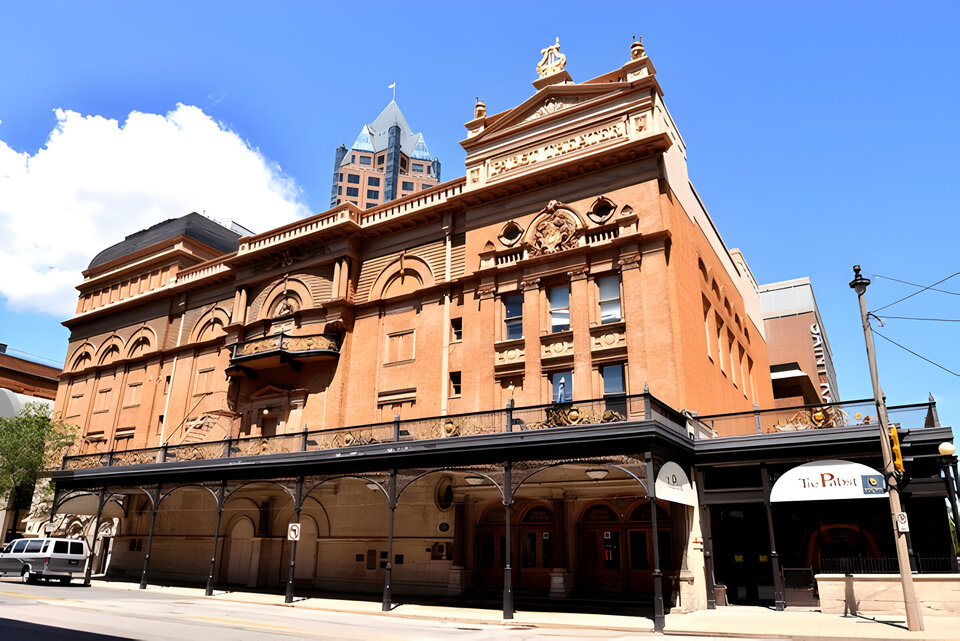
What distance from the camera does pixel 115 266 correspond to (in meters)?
46.2

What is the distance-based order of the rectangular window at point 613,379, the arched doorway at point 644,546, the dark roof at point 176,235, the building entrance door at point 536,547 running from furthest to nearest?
the dark roof at point 176,235 → the rectangular window at point 613,379 → the building entrance door at point 536,547 → the arched doorway at point 644,546

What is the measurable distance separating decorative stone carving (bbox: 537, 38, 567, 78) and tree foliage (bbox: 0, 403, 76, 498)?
34.0 m

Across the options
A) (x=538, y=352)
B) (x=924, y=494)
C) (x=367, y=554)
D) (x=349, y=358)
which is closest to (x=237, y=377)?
(x=349, y=358)

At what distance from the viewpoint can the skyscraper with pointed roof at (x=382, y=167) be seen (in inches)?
5202

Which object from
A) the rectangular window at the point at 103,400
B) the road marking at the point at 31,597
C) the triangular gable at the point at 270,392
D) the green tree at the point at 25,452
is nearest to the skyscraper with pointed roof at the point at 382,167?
the rectangular window at the point at 103,400

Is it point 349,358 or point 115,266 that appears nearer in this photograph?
point 349,358

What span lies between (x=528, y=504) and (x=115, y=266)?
1433 inches

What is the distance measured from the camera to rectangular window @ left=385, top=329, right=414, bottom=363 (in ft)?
99.1

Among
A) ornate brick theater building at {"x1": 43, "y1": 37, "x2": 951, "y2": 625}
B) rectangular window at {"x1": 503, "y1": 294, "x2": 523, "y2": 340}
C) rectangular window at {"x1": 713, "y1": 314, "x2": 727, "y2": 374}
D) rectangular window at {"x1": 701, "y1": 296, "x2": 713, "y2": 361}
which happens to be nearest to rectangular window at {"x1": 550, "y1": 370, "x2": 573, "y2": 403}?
ornate brick theater building at {"x1": 43, "y1": 37, "x2": 951, "y2": 625}

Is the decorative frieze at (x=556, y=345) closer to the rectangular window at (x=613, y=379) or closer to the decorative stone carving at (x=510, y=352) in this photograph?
the decorative stone carving at (x=510, y=352)

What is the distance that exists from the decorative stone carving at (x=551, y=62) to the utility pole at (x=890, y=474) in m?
17.7

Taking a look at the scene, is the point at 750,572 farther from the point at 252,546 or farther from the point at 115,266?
the point at 115,266

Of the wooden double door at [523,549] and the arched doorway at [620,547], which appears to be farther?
the wooden double door at [523,549]

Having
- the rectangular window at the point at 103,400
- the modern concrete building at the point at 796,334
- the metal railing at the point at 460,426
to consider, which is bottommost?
the metal railing at the point at 460,426
